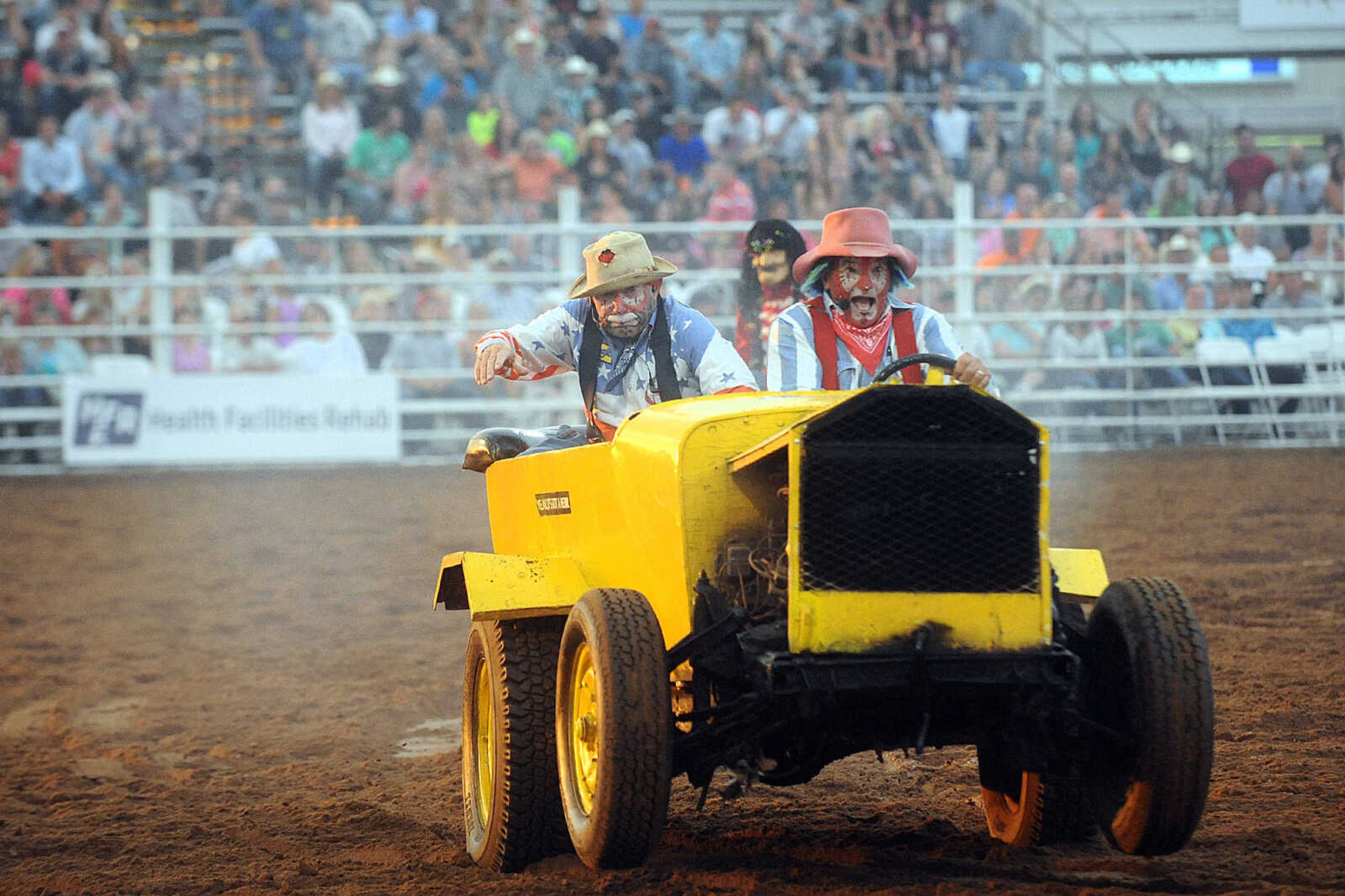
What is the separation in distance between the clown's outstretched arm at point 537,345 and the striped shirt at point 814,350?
Result: 0.64 meters

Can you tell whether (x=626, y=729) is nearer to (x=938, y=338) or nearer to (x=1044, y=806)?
(x=1044, y=806)

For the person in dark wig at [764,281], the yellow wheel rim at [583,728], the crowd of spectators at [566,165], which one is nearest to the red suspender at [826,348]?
the yellow wheel rim at [583,728]

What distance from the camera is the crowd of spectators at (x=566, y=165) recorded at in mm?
15461

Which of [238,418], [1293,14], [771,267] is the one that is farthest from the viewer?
[1293,14]

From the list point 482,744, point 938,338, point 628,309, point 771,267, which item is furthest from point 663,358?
point 771,267

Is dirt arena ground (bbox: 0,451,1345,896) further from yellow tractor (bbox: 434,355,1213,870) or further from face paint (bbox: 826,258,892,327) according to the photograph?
face paint (bbox: 826,258,892,327)

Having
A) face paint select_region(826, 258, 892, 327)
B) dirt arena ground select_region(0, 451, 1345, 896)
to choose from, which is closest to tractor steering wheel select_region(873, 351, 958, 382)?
dirt arena ground select_region(0, 451, 1345, 896)

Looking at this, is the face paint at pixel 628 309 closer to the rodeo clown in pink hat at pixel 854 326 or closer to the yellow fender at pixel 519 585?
the rodeo clown in pink hat at pixel 854 326

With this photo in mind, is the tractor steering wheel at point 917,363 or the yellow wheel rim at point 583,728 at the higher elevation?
the tractor steering wheel at point 917,363

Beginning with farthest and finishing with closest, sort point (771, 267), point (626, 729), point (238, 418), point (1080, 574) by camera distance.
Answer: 1. point (238, 418)
2. point (771, 267)
3. point (1080, 574)
4. point (626, 729)

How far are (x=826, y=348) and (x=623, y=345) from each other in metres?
0.63

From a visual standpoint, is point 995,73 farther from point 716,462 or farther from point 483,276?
point 716,462

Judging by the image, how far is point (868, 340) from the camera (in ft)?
16.6

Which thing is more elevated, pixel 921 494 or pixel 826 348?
pixel 826 348
